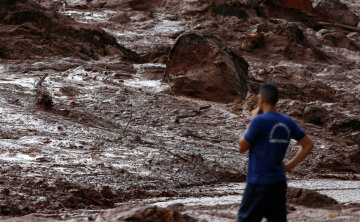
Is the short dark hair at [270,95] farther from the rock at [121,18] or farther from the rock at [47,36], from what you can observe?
the rock at [121,18]

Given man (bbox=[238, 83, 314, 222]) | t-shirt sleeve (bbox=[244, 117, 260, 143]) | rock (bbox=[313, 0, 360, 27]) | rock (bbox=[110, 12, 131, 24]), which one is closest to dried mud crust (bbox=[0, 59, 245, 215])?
man (bbox=[238, 83, 314, 222])

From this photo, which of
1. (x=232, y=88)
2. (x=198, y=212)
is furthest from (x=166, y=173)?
(x=232, y=88)

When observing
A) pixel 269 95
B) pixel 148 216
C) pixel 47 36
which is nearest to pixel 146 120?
pixel 148 216

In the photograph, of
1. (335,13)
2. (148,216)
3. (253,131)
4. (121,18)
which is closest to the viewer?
(253,131)

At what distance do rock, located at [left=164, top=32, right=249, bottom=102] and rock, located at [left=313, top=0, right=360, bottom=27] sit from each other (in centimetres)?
1943

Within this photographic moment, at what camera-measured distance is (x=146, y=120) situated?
10.7 metres

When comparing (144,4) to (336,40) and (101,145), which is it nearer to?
(336,40)

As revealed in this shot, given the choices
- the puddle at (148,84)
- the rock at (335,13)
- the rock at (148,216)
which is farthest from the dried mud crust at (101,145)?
the rock at (335,13)

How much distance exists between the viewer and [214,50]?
12680mm

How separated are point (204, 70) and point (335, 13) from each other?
21.3 m

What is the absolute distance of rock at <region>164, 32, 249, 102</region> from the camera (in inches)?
490

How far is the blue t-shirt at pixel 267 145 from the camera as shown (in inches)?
128

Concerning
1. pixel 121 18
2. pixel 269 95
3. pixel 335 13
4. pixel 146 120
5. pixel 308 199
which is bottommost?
pixel 146 120

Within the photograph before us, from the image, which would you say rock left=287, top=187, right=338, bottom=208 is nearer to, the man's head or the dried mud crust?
the dried mud crust
